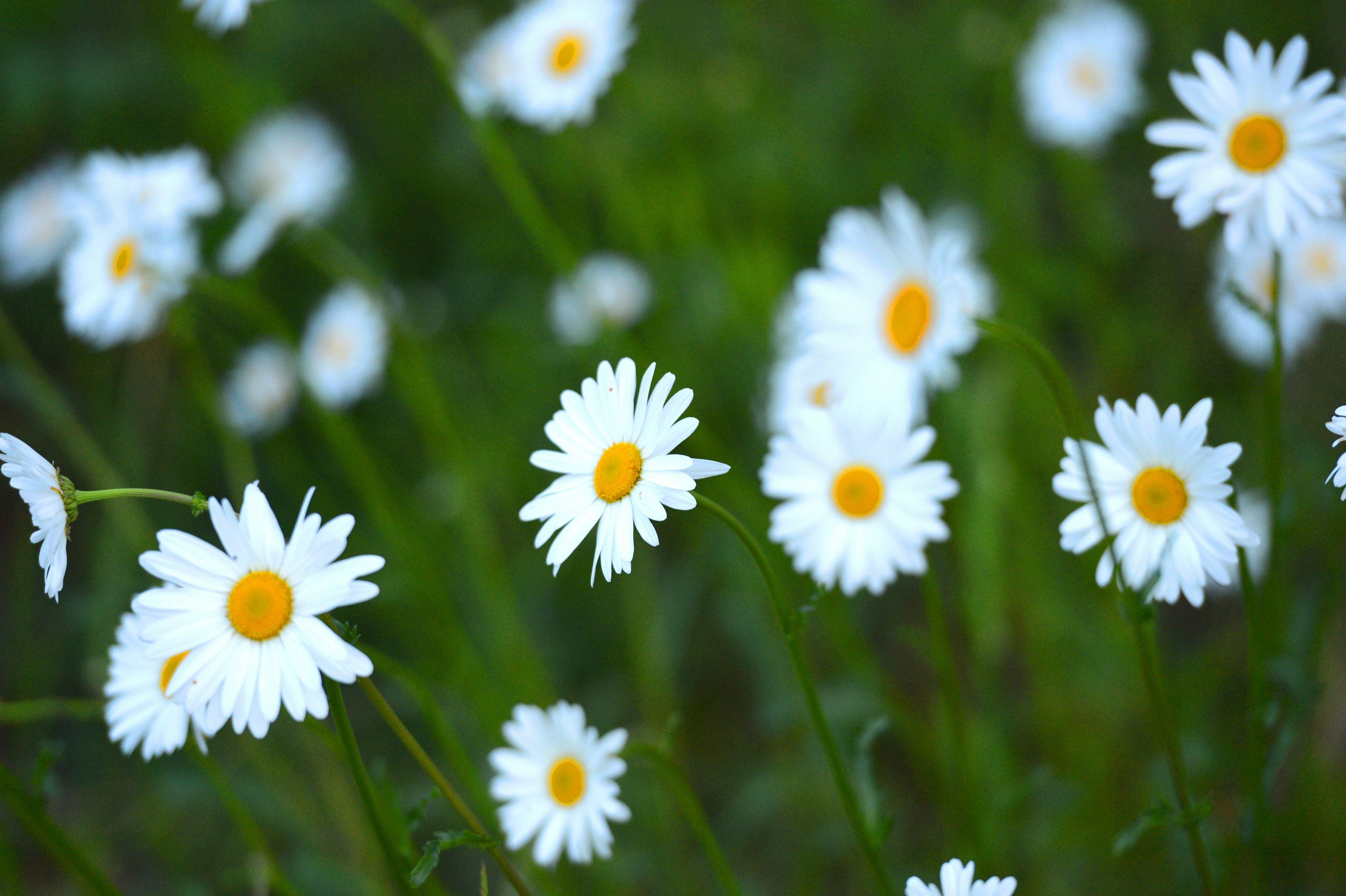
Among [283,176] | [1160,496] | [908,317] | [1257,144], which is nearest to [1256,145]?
[1257,144]

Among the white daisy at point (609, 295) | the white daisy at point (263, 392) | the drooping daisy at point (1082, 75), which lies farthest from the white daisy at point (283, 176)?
the drooping daisy at point (1082, 75)

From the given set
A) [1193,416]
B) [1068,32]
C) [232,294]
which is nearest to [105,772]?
[232,294]

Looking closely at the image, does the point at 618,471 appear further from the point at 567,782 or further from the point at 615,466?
the point at 567,782

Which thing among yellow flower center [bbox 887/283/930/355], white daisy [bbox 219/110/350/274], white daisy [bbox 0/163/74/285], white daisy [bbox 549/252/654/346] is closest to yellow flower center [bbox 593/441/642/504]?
yellow flower center [bbox 887/283/930/355]

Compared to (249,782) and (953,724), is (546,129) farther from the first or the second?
(249,782)

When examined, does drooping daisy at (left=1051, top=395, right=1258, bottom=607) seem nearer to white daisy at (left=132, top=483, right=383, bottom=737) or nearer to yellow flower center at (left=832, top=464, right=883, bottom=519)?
yellow flower center at (left=832, top=464, right=883, bottom=519)

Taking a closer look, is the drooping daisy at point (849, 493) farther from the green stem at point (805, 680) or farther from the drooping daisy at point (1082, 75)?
the drooping daisy at point (1082, 75)
